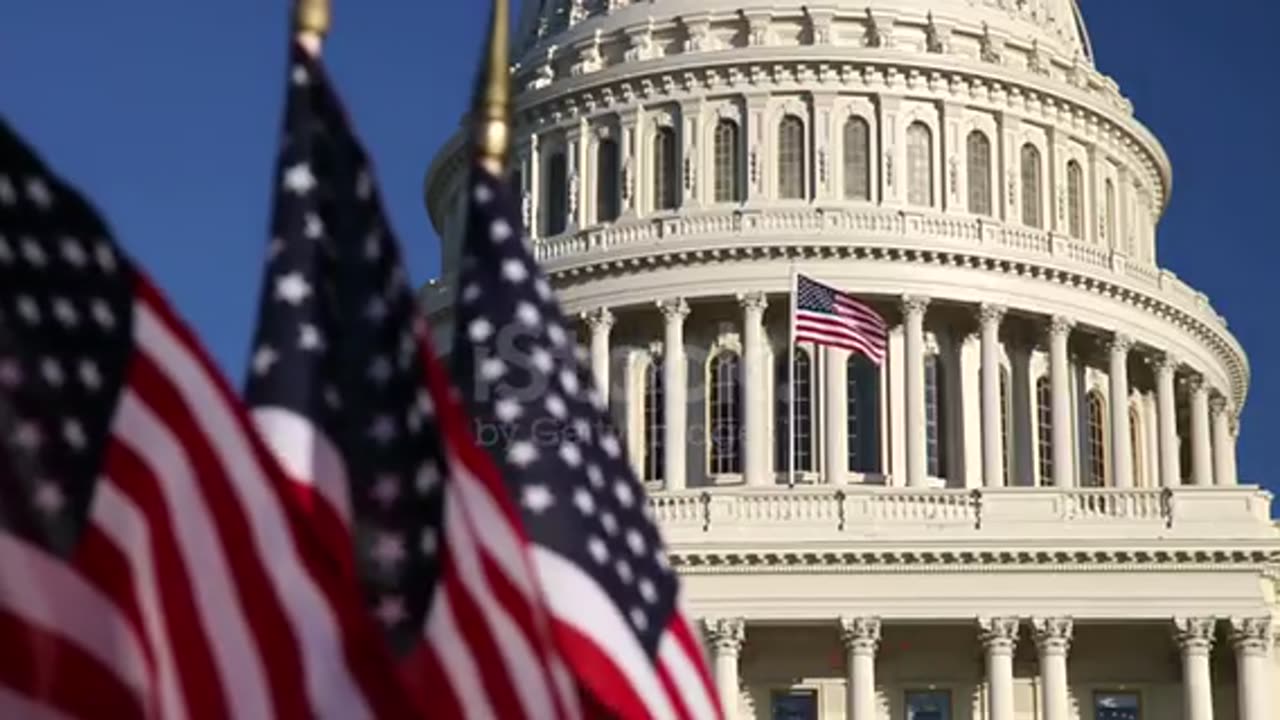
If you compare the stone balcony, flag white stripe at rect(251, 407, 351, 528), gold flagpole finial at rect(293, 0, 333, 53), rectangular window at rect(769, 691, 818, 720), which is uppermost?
the stone balcony

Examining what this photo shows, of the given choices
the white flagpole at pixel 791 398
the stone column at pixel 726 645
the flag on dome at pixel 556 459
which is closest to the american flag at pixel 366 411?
the flag on dome at pixel 556 459

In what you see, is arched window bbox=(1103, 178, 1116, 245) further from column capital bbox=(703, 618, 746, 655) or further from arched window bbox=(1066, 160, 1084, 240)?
column capital bbox=(703, 618, 746, 655)

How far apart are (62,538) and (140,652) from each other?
492 millimetres

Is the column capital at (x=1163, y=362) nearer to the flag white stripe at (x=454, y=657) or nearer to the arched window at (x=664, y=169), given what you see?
the arched window at (x=664, y=169)

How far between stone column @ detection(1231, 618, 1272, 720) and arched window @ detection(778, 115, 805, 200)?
23310mm

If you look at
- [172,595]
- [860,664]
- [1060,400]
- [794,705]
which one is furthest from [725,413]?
[172,595]

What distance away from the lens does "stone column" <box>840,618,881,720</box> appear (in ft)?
161

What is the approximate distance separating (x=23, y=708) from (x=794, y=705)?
4504 cm

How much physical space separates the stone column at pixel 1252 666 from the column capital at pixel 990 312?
701 inches

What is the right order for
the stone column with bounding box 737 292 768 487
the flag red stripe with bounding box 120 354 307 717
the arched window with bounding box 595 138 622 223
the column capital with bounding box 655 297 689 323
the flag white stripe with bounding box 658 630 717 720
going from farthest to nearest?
1. the arched window with bounding box 595 138 622 223
2. the column capital with bounding box 655 297 689 323
3. the stone column with bounding box 737 292 768 487
4. the flag white stripe with bounding box 658 630 717 720
5. the flag red stripe with bounding box 120 354 307 717

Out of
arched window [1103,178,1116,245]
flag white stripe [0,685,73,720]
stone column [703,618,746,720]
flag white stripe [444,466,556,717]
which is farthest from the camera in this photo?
arched window [1103,178,1116,245]

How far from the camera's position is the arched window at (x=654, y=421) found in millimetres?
65625

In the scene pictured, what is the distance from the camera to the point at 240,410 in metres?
8.41

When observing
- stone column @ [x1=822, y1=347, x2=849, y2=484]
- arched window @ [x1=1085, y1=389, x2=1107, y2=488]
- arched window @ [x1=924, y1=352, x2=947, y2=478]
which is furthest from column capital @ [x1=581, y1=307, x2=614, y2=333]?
arched window @ [x1=1085, y1=389, x2=1107, y2=488]
